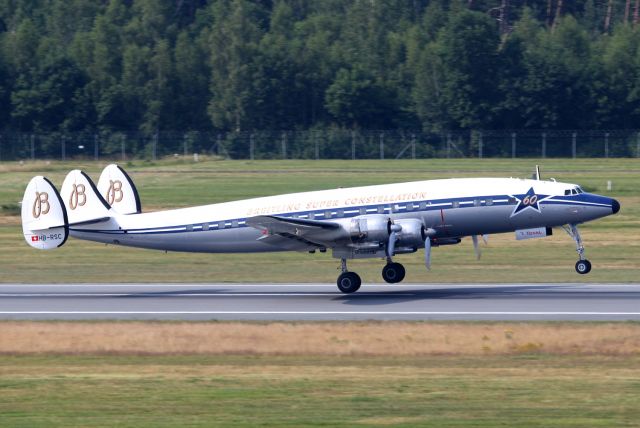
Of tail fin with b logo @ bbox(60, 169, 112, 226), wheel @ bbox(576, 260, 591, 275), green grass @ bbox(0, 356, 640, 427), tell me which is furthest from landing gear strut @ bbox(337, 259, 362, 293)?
green grass @ bbox(0, 356, 640, 427)

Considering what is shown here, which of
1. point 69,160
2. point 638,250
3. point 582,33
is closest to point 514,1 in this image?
point 582,33

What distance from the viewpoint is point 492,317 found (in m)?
28.0

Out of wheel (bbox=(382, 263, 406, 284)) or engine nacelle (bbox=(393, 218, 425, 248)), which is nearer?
engine nacelle (bbox=(393, 218, 425, 248))

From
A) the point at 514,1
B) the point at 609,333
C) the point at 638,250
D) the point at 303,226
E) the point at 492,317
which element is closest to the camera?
the point at 609,333

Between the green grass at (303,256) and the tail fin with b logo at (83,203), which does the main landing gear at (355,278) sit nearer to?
the green grass at (303,256)

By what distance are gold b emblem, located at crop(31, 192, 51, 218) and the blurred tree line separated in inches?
2843

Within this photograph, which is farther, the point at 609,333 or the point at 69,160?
the point at 69,160

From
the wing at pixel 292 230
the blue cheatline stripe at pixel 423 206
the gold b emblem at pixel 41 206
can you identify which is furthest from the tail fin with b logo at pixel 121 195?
the wing at pixel 292 230

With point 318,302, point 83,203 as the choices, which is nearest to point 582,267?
point 318,302

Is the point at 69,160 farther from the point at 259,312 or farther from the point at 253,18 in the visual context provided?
the point at 259,312

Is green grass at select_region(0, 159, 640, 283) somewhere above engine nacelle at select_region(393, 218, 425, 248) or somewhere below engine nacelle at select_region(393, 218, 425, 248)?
below

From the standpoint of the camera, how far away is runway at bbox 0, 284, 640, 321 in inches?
1131

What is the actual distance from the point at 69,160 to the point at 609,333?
7968cm

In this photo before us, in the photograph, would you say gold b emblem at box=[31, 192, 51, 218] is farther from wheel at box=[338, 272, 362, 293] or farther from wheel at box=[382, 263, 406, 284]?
wheel at box=[382, 263, 406, 284]
